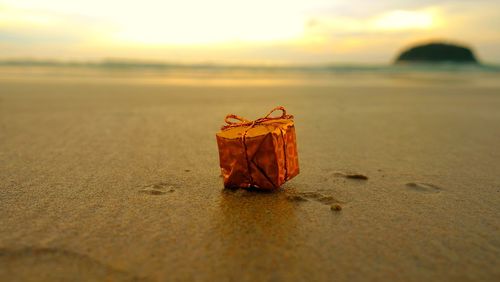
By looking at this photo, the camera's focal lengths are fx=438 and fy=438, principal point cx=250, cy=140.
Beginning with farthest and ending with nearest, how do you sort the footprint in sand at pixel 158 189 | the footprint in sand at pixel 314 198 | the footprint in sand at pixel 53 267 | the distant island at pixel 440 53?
the distant island at pixel 440 53 < the footprint in sand at pixel 158 189 < the footprint in sand at pixel 314 198 < the footprint in sand at pixel 53 267

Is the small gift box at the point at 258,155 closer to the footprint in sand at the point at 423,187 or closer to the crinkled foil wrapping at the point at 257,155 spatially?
the crinkled foil wrapping at the point at 257,155

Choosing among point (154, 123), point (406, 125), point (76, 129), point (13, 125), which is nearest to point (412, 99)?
point (406, 125)

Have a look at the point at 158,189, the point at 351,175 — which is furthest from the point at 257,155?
the point at 351,175

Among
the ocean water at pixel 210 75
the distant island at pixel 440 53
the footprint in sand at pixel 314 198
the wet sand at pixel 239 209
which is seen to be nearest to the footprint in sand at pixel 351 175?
the wet sand at pixel 239 209

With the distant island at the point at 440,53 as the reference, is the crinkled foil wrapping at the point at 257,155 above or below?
above

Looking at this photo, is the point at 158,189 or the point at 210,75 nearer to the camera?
the point at 158,189

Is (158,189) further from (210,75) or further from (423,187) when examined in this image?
(210,75)

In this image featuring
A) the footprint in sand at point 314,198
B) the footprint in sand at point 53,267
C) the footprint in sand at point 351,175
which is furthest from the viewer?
the footprint in sand at point 351,175
